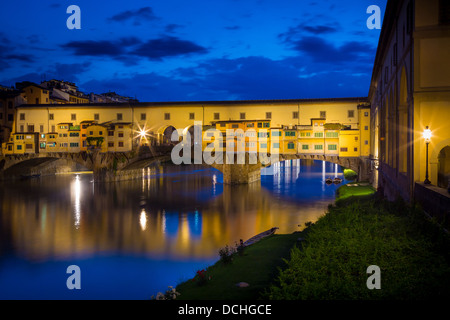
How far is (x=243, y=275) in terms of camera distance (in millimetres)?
12875

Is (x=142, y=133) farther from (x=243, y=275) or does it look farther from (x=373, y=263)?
(x=373, y=263)

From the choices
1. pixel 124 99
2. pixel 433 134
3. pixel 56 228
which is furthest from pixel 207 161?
pixel 124 99

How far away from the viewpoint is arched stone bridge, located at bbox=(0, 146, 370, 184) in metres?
49.6

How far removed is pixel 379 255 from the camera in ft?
29.9

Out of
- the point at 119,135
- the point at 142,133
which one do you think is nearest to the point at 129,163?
the point at 119,135

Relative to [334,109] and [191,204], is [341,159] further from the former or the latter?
[191,204]

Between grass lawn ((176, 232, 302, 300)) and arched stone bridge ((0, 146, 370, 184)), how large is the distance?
33.0 metres

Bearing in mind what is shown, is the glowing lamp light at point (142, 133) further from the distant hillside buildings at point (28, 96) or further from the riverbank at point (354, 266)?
the riverbank at point (354, 266)

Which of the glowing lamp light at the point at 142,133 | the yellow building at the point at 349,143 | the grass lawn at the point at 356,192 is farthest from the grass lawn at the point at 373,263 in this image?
the glowing lamp light at the point at 142,133

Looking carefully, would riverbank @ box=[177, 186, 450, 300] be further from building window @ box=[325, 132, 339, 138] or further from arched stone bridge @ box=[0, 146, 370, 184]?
building window @ box=[325, 132, 339, 138]

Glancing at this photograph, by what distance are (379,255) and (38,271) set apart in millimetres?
16099

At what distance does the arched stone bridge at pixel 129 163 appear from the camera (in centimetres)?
4962

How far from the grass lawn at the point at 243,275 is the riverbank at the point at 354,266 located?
0.10 ft

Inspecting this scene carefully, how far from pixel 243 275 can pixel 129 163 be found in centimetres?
4550
